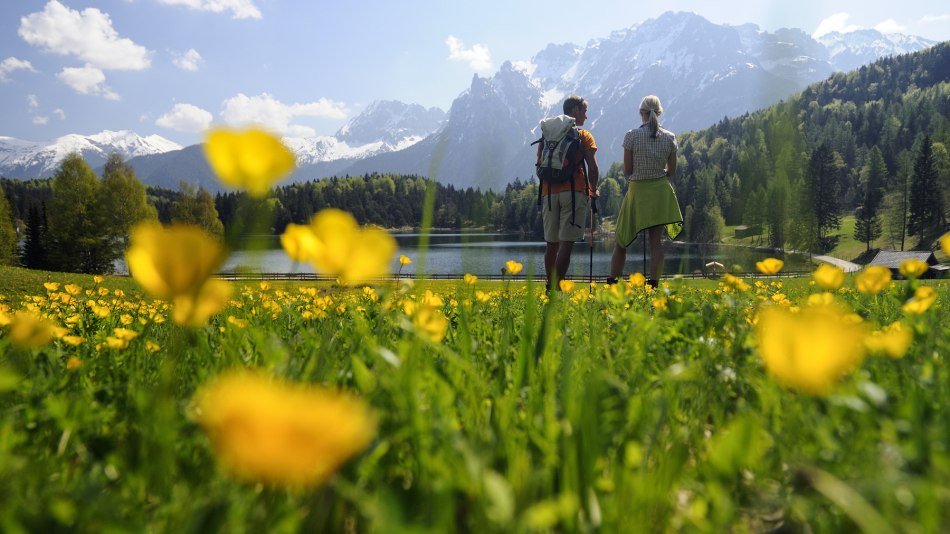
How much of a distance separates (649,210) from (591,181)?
84 centimetres

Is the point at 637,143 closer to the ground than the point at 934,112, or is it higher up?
closer to the ground

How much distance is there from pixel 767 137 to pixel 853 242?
46.8 metres

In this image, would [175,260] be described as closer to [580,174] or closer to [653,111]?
[580,174]

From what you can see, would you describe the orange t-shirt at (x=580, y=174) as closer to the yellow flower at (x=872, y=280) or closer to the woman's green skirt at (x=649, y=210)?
the woman's green skirt at (x=649, y=210)

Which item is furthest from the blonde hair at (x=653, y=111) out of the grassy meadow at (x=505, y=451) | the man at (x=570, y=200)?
the grassy meadow at (x=505, y=451)

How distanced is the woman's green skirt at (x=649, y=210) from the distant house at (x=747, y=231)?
271 feet

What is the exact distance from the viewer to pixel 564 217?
6074 mm

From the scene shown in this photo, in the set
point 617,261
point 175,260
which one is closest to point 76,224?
point 617,261

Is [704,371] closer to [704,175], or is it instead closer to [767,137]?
[704,175]

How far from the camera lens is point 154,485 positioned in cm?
72

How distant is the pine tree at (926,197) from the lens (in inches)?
2282

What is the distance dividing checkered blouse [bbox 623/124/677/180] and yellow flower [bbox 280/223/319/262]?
18.8ft

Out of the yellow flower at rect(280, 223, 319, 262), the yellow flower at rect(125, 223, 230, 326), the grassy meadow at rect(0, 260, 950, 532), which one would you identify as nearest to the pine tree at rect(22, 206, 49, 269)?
the grassy meadow at rect(0, 260, 950, 532)

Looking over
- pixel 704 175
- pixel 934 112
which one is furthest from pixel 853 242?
pixel 934 112
